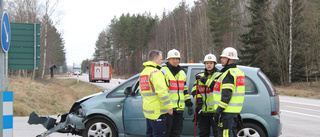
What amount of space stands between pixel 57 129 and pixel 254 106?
4.03 metres

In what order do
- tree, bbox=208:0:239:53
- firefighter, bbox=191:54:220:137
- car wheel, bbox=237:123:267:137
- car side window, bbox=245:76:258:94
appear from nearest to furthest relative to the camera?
firefighter, bbox=191:54:220:137, car wheel, bbox=237:123:267:137, car side window, bbox=245:76:258:94, tree, bbox=208:0:239:53

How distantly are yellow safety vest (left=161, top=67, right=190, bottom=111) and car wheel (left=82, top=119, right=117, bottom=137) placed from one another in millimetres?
1659

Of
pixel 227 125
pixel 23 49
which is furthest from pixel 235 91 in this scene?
pixel 23 49

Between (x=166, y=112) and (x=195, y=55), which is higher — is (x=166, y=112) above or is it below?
below

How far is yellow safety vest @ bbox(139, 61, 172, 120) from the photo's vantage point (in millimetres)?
4195

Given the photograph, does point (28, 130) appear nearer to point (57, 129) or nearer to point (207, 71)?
point (57, 129)

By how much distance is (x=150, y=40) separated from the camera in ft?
204

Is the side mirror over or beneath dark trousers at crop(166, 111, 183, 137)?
over

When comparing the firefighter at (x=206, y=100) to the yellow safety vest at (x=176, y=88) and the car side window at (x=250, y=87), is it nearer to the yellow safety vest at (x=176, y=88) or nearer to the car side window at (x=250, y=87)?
Answer: the yellow safety vest at (x=176, y=88)

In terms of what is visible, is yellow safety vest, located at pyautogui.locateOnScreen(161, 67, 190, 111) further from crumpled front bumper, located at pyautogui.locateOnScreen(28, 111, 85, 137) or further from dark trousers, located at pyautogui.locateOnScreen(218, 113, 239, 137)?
crumpled front bumper, located at pyautogui.locateOnScreen(28, 111, 85, 137)

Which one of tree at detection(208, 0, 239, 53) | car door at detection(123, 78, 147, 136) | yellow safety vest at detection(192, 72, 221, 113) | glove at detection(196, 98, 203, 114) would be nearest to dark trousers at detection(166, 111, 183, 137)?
glove at detection(196, 98, 203, 114)

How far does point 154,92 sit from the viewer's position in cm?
434

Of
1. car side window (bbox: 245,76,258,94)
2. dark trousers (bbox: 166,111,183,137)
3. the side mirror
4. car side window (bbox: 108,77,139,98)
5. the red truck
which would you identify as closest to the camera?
dark trousers (bbox: 166,111,183,137)

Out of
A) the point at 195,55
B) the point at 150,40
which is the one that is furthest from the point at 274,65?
the point at 150,40
